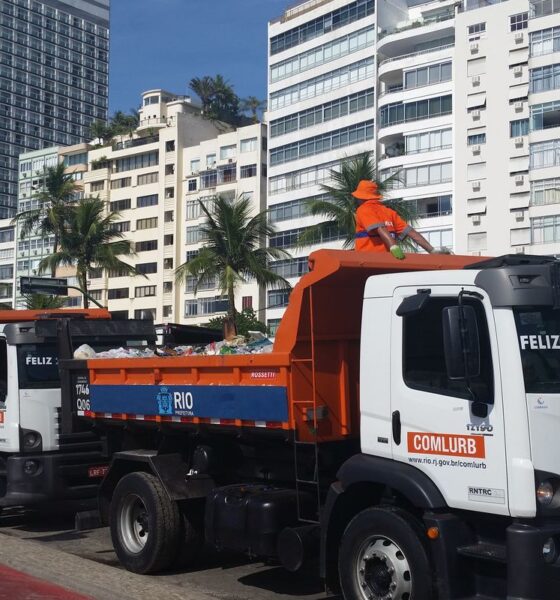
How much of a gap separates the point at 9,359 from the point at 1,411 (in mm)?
598

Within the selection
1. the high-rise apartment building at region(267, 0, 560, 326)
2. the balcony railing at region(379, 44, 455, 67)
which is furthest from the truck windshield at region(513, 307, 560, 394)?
the balcony railing at region(379, 44, 455, 67)

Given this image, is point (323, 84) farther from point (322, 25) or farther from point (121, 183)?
point (121, 183)

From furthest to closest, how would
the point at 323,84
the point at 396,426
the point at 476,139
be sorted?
the point at 323,84 < the point at 476,139 < the point at 396,426

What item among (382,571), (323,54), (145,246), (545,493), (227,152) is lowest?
(382,571)

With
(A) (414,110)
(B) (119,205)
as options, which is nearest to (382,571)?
(A) (414,110)

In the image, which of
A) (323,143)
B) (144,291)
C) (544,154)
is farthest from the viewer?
(144,291)

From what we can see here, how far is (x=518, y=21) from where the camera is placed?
2064 inches

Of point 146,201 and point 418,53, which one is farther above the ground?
point 418,53

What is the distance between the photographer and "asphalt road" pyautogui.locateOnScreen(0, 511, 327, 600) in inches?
285

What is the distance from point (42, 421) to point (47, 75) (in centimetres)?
13938

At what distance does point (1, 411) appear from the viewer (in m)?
10.6

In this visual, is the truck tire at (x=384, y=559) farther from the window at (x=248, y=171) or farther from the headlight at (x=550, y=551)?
the window at (x=248, y=171)

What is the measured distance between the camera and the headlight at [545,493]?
18.1 ft

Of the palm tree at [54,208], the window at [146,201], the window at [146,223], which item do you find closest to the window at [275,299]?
the window at [146,223]
